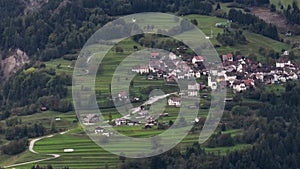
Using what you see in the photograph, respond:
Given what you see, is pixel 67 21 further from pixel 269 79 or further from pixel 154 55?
pixel 269 79

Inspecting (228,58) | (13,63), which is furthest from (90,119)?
(13,63)

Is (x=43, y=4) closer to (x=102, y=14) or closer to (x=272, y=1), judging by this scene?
(x=102, y=14)

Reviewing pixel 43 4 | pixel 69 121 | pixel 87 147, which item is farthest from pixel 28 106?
pixel 43 4

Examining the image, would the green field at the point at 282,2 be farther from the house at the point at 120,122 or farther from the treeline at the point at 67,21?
the house at the point at 120,122

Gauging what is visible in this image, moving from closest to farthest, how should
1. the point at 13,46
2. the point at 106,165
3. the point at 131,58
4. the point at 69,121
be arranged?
1. the point at 106,165
2. the point at 69,121
3. the point at 131,58
4. the point at 13,46

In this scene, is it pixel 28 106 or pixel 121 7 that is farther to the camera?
pixel 121 7

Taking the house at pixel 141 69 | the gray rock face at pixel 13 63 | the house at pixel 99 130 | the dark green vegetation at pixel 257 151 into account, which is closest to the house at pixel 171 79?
the house at pixel 141 69
